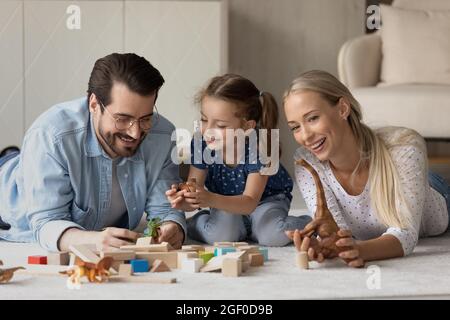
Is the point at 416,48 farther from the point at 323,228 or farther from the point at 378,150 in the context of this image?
the point at 323,228

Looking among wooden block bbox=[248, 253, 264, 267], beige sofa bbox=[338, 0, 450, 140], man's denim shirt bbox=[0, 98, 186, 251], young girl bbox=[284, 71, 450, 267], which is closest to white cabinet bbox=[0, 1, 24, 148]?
beige sofa bbox=[338, 0, 450, 140]

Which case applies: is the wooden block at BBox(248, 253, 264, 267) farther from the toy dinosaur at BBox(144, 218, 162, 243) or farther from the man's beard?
the man's beard

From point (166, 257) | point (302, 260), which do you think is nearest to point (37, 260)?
point (166, 257)

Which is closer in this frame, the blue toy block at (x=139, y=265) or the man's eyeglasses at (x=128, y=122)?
the blue toy block at (x=139, y=265)

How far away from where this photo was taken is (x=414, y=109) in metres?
3.35

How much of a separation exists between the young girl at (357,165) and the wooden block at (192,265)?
0.39m

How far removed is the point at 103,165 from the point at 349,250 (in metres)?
0.65

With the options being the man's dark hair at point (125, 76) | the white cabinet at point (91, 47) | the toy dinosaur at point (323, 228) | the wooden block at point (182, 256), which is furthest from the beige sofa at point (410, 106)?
the wooden block at point (182, 256)

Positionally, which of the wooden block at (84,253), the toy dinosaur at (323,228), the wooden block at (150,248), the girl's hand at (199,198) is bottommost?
the wooden block at (150,248)

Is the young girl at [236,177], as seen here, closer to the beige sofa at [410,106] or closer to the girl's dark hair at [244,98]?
the girl's dark hair at [244,98]

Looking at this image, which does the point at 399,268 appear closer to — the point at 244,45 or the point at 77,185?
the point at 77,185

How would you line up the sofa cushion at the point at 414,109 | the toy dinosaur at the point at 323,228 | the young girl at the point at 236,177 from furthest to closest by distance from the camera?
the sofa cushion at the point at 414,109 → the young girl at the point at 236,177 → the toy dinosaur at the point at 323,228

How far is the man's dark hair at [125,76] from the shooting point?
2111 mm

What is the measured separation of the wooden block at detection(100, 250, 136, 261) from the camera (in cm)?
191
